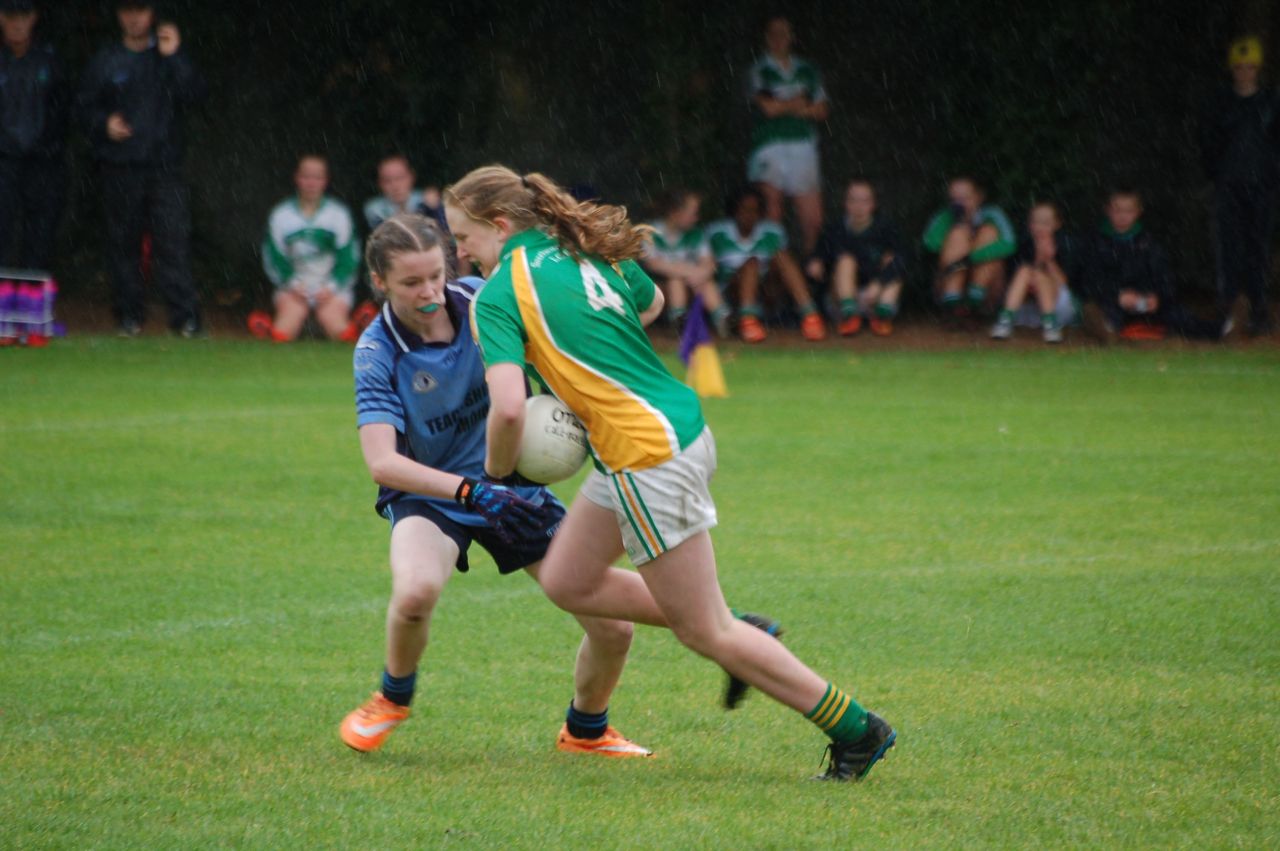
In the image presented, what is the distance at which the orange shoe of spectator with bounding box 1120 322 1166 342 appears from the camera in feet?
56.1

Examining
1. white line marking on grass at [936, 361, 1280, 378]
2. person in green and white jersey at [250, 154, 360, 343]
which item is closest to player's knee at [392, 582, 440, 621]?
white line marking on grass at [936, 361, 1280, 378]

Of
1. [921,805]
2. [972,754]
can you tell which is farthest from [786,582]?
[921,805]

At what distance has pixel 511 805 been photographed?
4.45m

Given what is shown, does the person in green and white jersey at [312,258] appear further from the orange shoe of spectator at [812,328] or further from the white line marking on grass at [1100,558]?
the white line marking on grass at [1100,558]

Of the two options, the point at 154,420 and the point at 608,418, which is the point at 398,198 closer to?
the point at 154,420

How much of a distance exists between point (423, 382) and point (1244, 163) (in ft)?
43.4

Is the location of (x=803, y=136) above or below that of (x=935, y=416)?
above

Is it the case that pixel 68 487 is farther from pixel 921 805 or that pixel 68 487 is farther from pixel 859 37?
pixel 859 37

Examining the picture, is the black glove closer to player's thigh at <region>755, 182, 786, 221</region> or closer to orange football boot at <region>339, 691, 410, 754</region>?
orange football boot at <region>339, 691, 410, 754</region>

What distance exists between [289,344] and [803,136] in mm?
5730

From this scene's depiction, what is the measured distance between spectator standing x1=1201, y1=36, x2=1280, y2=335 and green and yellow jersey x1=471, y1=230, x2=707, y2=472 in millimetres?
13301

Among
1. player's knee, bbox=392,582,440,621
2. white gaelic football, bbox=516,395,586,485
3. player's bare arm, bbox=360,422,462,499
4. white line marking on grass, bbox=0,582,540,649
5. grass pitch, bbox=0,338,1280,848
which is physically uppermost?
white gaelic football, bbox=516,395,586,485

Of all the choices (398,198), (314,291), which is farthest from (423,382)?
(314,291)

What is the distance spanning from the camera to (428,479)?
4.80 meters
